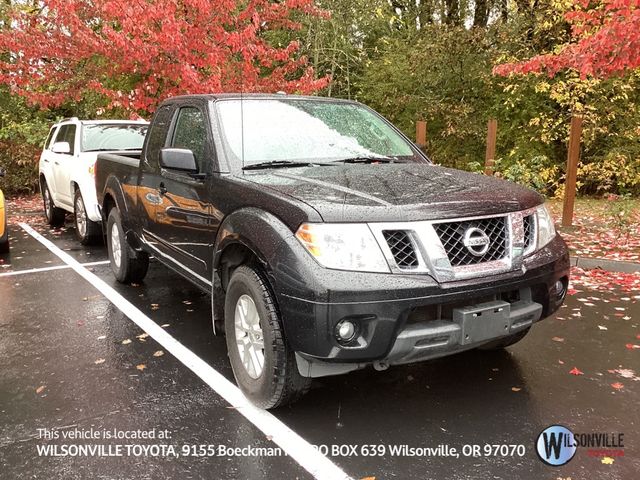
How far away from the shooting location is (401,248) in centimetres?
295

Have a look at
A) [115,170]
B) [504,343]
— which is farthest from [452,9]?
[504,343]

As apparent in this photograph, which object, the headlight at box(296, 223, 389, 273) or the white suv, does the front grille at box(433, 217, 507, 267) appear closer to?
the headlight at box(296, 223, 389, 273)

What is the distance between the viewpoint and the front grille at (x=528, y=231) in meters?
3.36

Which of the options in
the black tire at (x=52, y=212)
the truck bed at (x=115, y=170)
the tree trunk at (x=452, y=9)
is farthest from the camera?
the tree trunk at (x=452, y=9)

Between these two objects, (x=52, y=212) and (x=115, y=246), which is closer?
(x=115, y=246)

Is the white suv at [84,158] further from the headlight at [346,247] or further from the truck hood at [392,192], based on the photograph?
the headlight at [346,247]

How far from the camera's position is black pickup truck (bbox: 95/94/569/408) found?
9.46ft

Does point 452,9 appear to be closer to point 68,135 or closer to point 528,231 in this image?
point 68,135

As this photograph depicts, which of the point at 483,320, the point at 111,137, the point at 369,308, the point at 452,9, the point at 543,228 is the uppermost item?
the point at 452,9

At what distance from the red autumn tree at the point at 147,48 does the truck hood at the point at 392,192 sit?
227 inches

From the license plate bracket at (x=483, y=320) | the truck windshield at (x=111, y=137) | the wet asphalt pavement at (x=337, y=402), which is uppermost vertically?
the truck windshield at (x=111, y=137)

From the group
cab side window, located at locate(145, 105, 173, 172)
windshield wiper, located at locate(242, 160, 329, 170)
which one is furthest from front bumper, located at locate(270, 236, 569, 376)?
cab side window, located at locate(145, 105, 173, 172)

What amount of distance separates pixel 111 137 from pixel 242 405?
630cm

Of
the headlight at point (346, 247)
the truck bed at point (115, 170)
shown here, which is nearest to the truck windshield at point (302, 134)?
the headlight at point (346, 247)
